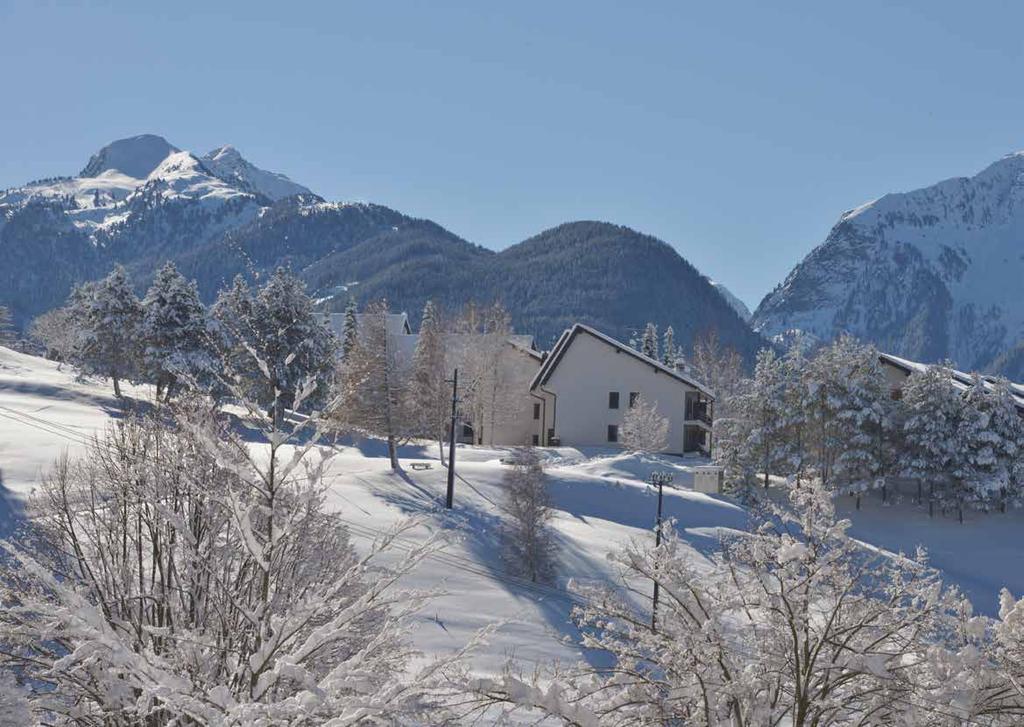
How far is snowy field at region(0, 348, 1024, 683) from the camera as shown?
25478 millimetres

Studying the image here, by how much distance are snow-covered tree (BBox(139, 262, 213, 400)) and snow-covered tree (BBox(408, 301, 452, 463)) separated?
13172 millimetres

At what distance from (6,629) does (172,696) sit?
3.46m

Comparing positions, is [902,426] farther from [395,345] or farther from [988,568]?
[395,345]

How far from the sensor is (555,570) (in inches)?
1157

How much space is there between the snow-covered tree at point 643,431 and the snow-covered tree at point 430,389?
1178 centimetres

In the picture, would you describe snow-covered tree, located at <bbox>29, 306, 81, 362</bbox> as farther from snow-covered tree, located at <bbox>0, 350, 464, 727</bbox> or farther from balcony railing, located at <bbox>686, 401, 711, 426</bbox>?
snow-covered tree, located at <bbox>0, 350, 464, 727</bbox>

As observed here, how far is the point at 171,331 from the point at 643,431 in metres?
30.1

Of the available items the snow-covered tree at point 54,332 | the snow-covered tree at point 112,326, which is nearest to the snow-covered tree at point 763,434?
the snow-covered tree at point 112,326

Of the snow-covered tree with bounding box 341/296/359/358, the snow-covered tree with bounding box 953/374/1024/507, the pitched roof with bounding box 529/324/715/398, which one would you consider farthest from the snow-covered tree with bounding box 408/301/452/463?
the snow-covered tree with bounding box 953/374/1024/507

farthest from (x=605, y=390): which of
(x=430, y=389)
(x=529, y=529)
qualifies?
(x=529, y=529)

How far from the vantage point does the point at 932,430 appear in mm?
44156

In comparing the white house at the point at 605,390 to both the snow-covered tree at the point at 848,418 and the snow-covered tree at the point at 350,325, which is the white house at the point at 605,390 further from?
the snow-covered tree at the point at 350,325

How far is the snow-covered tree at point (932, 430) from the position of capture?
43594 millimetres

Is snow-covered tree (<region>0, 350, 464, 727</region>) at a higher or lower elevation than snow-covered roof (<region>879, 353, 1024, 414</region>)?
lower
